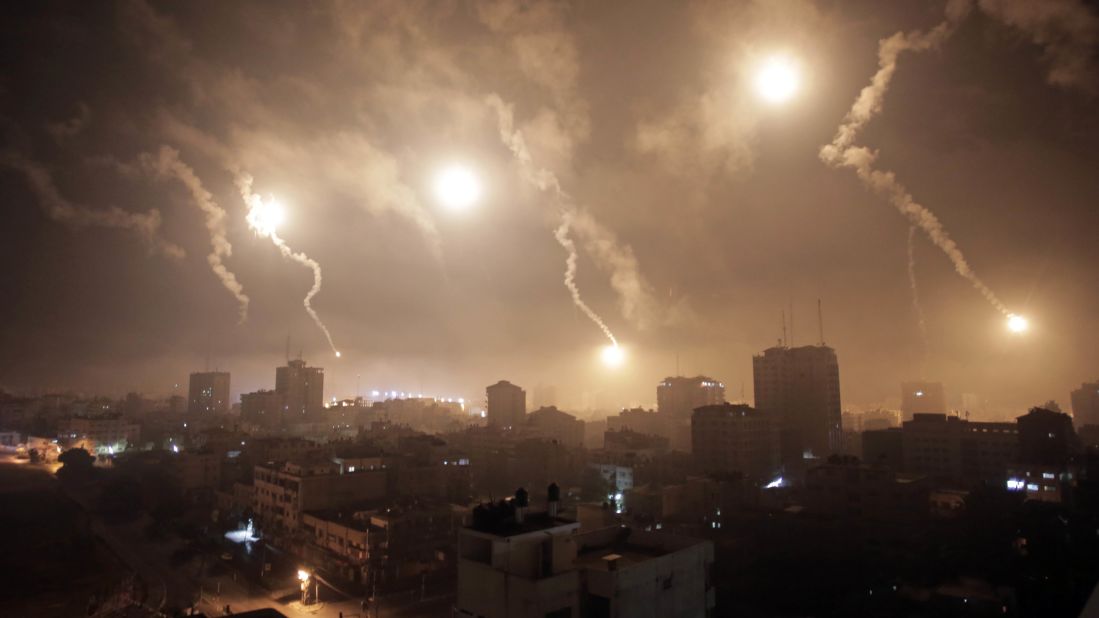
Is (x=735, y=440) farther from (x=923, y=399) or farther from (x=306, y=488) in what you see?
(x=923, y=399)

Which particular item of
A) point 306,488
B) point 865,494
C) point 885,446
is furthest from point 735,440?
point 306,488

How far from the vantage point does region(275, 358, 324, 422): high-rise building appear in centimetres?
7862

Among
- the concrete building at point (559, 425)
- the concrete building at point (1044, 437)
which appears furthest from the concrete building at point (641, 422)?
the concrete building at point (1044, 437)

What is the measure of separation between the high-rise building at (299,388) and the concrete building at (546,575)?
76206 mm

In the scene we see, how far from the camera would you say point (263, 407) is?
76562mm

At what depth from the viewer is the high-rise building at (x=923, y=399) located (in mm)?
70562

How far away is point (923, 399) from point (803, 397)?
3245cm

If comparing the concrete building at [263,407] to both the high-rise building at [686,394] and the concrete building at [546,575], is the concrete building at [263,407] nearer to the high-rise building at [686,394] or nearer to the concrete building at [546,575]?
the high-rise building at [686,394]

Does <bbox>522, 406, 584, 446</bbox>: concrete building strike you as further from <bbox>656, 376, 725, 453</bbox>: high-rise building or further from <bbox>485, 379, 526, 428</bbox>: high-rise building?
<bbox>656, 376, 725, 453</bbox>: high-rise building

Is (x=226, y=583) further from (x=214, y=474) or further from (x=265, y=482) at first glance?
(x=214, y=474)

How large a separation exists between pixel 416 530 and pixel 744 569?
11775 millimetres

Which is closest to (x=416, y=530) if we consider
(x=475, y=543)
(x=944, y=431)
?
(x=475, y=543)

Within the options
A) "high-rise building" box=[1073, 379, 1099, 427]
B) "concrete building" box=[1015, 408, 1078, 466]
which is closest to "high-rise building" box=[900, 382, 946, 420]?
"high-rise building" box=[1073, 379, 1099, 427]

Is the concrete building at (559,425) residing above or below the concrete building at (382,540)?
above
